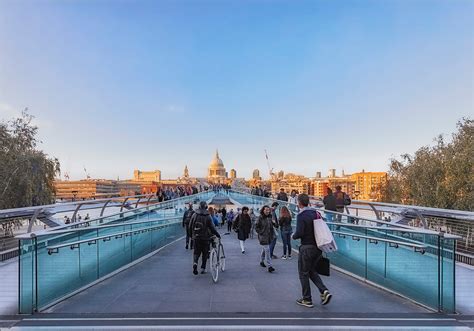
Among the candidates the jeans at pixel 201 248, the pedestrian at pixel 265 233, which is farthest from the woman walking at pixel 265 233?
the jeans at pixel 201 248

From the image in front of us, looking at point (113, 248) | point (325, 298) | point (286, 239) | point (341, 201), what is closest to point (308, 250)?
point (325, 298)

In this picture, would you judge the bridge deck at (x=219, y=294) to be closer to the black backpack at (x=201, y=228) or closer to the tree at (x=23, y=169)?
the black backpack at (x=201, y=228)

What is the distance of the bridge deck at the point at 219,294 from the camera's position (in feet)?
21.8

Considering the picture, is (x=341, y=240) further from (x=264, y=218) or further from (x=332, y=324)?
(x=332, y=324)

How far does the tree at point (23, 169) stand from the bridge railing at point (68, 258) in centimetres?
2216

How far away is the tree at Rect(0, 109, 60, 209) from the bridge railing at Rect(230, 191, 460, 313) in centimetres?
2679

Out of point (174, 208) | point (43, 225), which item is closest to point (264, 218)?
point (43, 225)

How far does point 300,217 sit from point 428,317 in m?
2.39

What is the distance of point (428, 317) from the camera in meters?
6.27

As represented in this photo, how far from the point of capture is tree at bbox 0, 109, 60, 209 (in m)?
29.9

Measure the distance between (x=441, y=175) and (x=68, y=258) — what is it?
111 ft

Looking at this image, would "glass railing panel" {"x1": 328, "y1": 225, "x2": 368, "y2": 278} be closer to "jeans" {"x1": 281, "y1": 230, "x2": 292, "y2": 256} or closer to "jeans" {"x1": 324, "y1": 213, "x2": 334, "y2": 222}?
"jeans" {"x1": 324, "y1": 213, "x2": 334, "y2": 222}

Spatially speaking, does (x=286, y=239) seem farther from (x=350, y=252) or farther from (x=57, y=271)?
(x=57, y=271)

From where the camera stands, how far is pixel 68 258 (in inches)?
298
